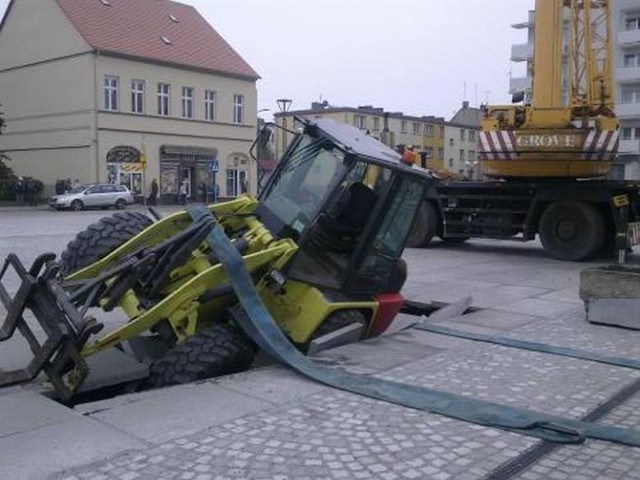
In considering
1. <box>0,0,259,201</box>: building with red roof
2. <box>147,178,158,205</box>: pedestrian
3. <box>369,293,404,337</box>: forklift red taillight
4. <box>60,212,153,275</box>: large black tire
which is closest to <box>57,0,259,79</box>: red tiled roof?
<box>0,0,259,201</box>: building with red roof

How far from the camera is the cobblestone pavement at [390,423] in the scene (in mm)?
4395

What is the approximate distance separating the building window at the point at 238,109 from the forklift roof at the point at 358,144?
1792 inches

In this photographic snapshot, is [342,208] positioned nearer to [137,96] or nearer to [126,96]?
[126,96]

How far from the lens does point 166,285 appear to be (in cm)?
674

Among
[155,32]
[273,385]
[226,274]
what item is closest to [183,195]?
[155,32]

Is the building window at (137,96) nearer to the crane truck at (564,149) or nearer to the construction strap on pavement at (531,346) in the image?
the crane truck at (564,149)

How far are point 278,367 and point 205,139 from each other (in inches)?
1797

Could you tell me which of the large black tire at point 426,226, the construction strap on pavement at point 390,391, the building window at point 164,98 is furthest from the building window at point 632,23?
the construction strap on pavement at point 390,391

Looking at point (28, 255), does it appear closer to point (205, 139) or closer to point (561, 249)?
point (561, 249)

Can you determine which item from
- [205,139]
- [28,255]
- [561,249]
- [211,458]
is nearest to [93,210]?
[205,139]

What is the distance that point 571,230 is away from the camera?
16.1 metres

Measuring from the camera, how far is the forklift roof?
7.40 metres

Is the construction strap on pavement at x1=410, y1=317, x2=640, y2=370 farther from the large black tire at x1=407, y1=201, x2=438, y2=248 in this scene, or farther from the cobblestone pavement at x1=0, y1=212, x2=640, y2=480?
the large black tire at x1=407, y1=201, x2=438, y2=248

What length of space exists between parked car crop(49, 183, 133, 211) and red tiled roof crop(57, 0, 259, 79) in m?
8.85
